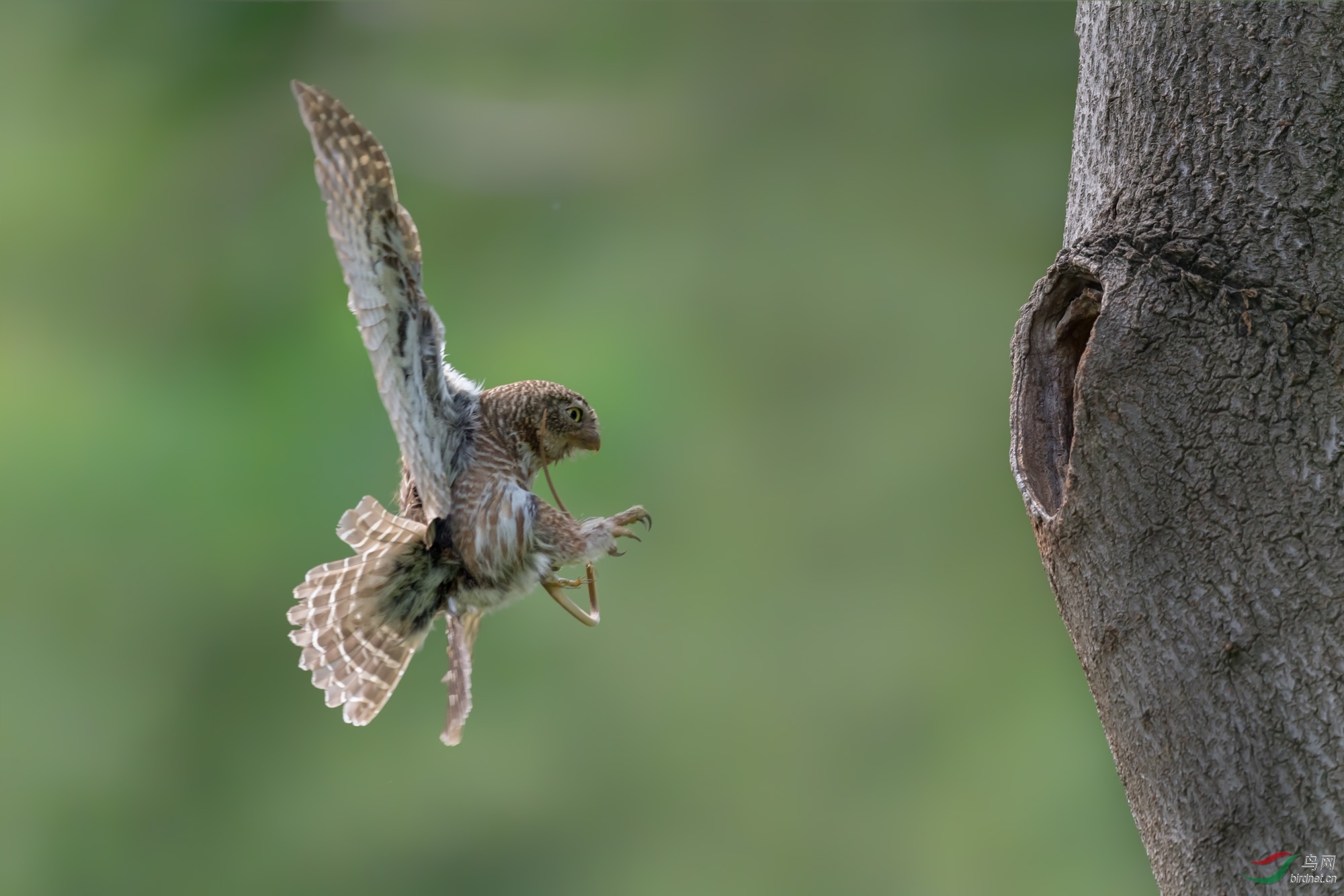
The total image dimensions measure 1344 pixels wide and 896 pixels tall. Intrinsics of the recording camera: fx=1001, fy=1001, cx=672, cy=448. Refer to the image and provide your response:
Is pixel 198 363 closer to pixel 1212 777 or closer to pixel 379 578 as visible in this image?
pixel 379 578

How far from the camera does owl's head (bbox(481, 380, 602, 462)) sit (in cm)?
219

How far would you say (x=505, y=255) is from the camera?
Answer: 4.77 meters

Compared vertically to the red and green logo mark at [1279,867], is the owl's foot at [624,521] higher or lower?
higher

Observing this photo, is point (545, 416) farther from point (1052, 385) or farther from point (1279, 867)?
point (1279, 867)

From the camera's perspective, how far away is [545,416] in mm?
2205

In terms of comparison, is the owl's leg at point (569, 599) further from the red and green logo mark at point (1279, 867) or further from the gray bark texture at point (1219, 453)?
the red and green logo mark at point (1279, 867)

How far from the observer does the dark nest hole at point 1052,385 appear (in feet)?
5.49

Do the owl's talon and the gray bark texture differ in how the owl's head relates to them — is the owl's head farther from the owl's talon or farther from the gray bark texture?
the gray bark texture

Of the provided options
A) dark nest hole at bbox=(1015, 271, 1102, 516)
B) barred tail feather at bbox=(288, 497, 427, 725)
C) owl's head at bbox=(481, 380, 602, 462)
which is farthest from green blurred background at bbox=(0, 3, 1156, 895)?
dark nest hole at bbox=(1015, 271, 1102, 516)

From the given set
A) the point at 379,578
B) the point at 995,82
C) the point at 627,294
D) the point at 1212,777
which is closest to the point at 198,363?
the point at 627,294

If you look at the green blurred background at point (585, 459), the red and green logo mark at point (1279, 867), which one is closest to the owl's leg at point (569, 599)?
the red and green logo mark at point (1279, 867)

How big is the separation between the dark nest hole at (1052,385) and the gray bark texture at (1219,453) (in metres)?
0.06

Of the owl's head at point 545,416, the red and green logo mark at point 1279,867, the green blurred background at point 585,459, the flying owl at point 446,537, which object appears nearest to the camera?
the red and green logo mark at point 1279,867

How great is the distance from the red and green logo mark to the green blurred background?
3183 mm
